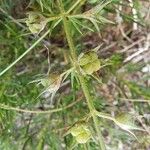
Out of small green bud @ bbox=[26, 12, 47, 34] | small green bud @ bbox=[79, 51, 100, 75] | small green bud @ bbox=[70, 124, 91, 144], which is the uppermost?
small green bud @ bbox=[26, 12, 47, 34]

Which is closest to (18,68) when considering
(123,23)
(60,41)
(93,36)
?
(60,41)

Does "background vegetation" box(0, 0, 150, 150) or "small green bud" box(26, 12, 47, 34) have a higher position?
"small green bud" box(26, 12, 47, 34)

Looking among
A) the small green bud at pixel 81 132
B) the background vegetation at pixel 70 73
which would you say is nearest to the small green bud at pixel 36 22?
the background vegetation at pixel 70 73

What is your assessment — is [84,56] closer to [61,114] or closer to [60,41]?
[61,114]

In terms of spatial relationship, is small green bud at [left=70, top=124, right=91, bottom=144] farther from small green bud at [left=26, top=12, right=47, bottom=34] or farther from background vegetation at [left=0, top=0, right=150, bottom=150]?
small green bud at [left=26, top=12, right=47, bottom=34]

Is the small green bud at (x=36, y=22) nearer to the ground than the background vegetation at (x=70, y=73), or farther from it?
farther from it

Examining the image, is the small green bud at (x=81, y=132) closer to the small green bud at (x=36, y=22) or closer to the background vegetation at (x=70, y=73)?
the background vegetation at (x=70, y=73)

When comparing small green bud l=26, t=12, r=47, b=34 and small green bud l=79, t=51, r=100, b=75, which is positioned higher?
small green bud l=26, t=12, r=47, b=34

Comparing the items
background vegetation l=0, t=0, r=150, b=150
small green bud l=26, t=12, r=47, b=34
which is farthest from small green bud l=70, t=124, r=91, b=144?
small green bud l=26, t=12, r=47, b=34
